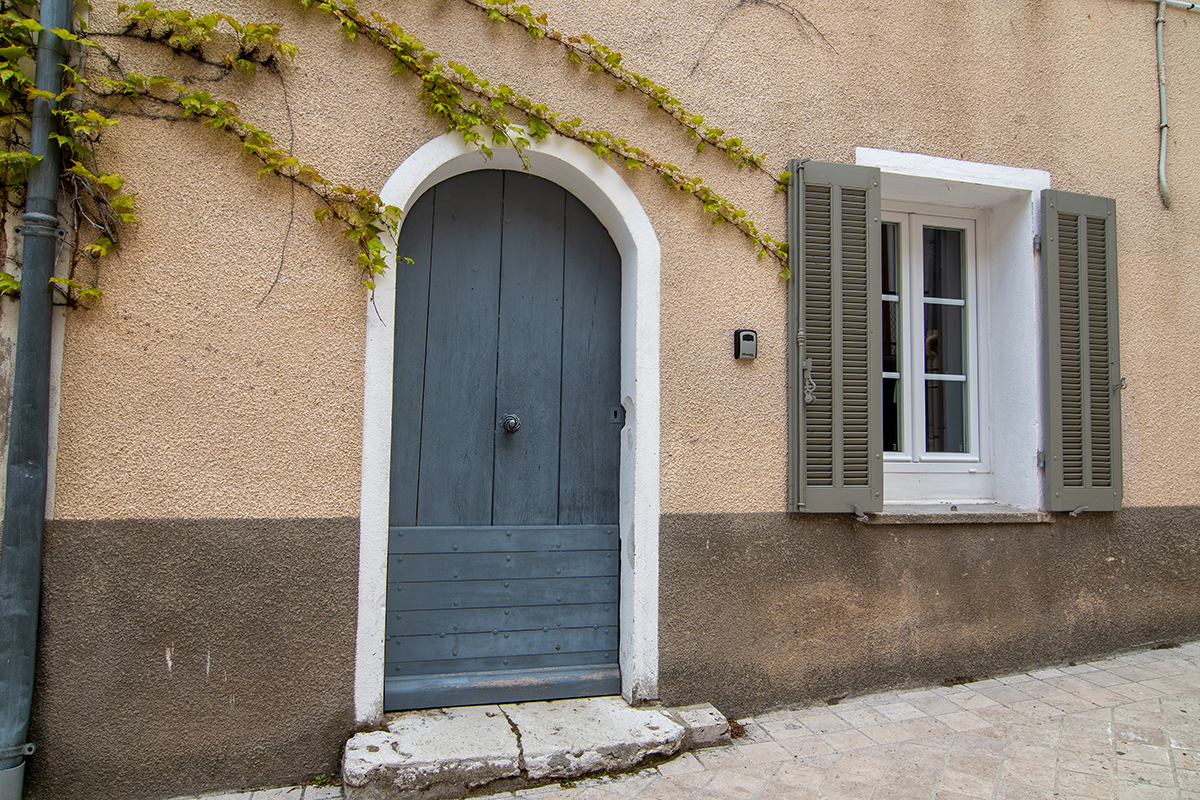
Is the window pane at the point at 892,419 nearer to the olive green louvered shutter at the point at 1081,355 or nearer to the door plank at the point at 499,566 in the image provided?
the olive green louvered shutter at the point at 1081,355

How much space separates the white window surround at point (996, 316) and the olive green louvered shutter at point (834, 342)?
37cm

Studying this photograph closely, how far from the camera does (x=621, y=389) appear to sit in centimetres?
333

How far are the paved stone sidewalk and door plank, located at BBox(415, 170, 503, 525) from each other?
120cm

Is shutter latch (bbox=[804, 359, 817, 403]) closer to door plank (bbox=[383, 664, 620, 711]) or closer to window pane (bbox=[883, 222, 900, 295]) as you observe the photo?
window pane (bbox=[883, 222, 900, 295])

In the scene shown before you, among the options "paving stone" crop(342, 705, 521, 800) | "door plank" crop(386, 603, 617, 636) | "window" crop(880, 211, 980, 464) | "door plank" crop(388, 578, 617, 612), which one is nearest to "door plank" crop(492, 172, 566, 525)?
"door plank" crop(388, 578, 617, 612)

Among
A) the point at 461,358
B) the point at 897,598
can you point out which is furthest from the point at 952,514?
the point at 461,358

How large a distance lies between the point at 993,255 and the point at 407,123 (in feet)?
10.6

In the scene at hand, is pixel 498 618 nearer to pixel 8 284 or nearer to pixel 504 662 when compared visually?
pixel 504 662

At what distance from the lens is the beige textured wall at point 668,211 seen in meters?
2.61

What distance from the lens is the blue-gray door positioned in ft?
10.1

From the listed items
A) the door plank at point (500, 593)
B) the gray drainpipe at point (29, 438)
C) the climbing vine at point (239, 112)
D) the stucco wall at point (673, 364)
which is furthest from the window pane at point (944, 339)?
the gray drainpipe at point (29, 438)

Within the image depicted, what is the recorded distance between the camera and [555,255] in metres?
3.33

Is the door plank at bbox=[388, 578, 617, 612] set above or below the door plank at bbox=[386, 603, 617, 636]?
above

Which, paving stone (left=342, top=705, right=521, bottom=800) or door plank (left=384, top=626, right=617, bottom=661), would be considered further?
door plank (left=384, top=626, right=617, bottom=661)
